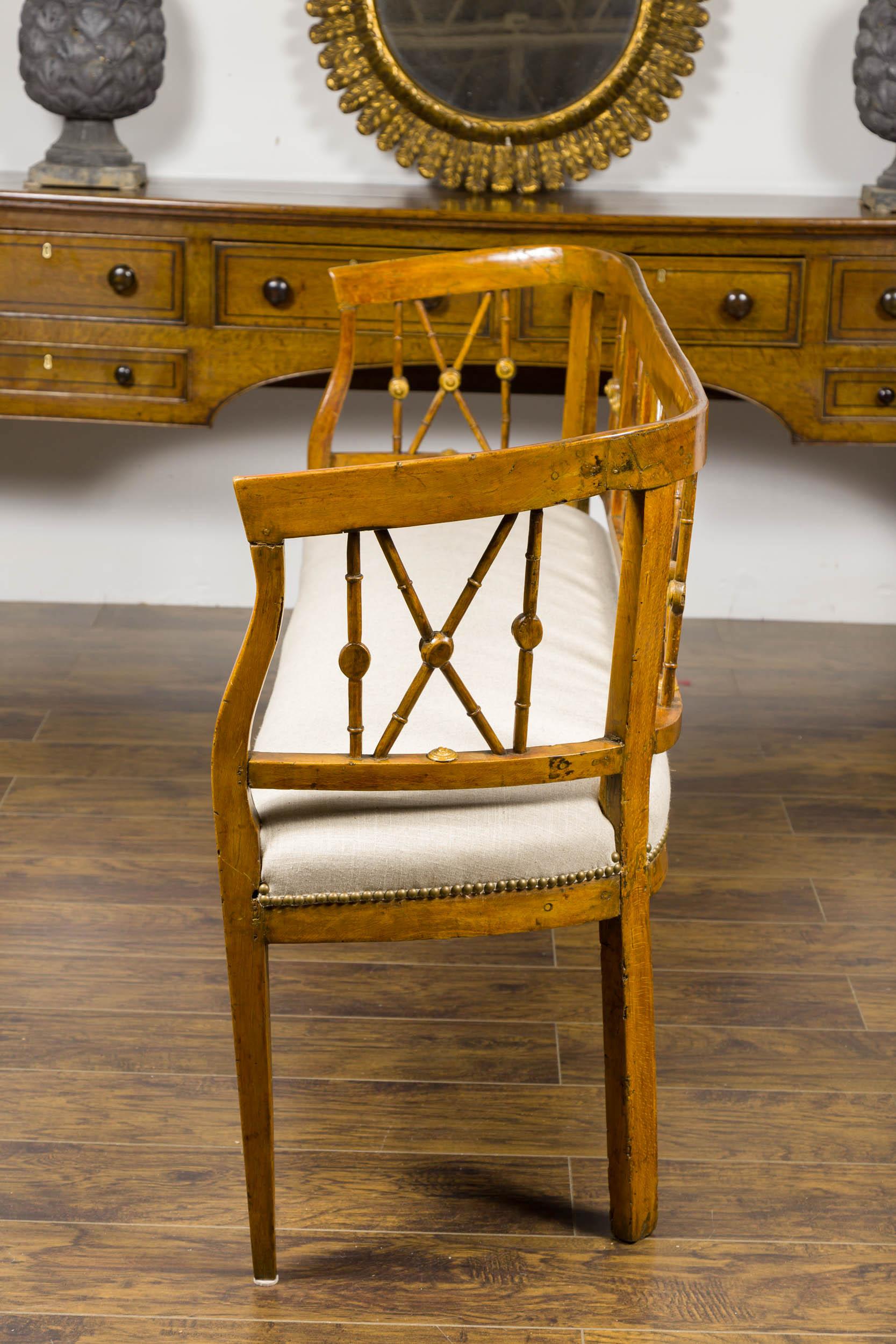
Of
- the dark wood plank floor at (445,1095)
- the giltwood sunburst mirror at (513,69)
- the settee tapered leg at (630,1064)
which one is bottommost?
the dark wood plank floor at (445,1095)

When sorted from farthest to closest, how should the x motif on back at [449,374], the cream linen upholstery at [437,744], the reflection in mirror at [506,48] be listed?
1. the reflection in mirror at [506,48]
2. the x motif on back at [449,374]
3. the cream linen upholstery at [437,744]

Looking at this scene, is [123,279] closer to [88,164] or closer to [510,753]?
[88,164]

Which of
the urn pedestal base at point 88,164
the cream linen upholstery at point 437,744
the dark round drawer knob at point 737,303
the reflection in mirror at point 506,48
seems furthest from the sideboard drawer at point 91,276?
the cream linen upholstery at point 437,744

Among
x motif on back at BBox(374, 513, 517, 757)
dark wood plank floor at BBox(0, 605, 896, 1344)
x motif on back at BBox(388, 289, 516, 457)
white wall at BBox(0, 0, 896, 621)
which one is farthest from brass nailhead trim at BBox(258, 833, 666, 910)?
white wall at BBox(0, 0, 896, 621)

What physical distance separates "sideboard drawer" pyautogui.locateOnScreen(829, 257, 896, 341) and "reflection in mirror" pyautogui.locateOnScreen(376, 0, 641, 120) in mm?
649

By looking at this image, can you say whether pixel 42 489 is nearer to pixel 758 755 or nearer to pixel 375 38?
pixel 375 38

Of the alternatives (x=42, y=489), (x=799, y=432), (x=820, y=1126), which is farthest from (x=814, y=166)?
(x=820, y=1126)

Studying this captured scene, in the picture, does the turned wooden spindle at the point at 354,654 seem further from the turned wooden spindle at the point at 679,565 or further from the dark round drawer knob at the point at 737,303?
the dark round drawer knob at the point at 737,303

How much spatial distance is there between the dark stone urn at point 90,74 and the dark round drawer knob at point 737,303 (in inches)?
40.4

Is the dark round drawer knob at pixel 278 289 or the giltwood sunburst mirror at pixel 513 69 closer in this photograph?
the dark round drawer knob at pixel 278 289

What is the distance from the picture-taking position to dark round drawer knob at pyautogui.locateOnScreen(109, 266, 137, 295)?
92.4 inches

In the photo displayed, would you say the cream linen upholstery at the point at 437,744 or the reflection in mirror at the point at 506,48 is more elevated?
the reflection in mirror at the point at 506,48

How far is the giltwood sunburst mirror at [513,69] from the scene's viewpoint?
8.57 feet

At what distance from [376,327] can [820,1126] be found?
1427mm
